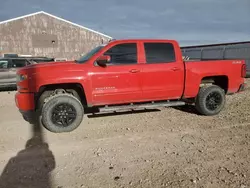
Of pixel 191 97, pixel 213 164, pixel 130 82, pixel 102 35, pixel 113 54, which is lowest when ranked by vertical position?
pixel 213 164

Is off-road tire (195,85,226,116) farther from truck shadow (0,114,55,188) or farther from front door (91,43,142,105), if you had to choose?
truck shadow (0,114,55,188)

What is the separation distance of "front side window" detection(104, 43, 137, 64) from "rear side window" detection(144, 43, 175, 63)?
32 cm

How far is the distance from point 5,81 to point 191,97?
8432mm

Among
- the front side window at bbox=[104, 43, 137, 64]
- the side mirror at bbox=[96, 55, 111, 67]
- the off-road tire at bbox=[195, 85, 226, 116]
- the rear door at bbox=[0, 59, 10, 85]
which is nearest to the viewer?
the side mirror at bbox=[96, 55, 111, 67]

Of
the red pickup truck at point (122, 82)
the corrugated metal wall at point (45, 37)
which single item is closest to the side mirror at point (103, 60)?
the red pickup truck at point (122, 82)

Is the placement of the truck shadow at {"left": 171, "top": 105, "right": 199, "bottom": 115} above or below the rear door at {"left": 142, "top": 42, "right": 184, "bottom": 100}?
below

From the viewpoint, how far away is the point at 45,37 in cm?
2875

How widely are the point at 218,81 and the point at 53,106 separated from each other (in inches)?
173

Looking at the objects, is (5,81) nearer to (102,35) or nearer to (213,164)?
(213,164)

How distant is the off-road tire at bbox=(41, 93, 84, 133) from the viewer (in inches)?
199

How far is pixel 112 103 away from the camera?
558 cm

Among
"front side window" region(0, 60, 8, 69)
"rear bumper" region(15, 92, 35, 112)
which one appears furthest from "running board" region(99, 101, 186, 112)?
"front side window" region(0, 60, 8, 69)

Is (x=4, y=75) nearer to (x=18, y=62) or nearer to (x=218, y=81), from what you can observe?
(x=18, y=62)

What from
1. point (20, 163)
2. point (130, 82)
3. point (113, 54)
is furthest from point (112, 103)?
point (20, 163)
